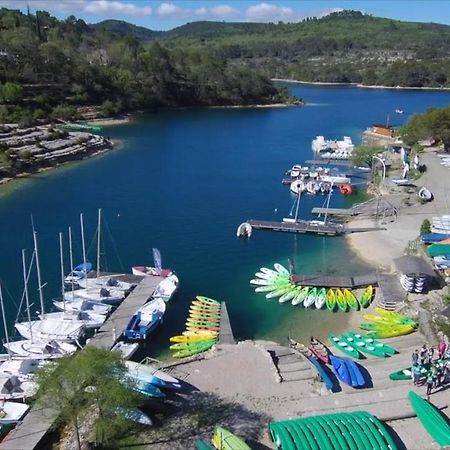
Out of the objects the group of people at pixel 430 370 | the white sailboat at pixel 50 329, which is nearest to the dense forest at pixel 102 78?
the white sailboat at pixel 50 329

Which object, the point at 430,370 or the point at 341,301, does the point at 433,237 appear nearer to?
the point at 341,301

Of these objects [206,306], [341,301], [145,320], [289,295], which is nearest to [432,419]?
[341,301]

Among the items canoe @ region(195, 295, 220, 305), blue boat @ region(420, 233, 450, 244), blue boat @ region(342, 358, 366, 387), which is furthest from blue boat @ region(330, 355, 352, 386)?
blue boat @ region(420, 233, 450, 244)

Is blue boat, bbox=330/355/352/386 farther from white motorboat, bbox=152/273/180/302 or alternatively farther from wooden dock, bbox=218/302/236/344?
white motorboat, bbox=152/273/180/302

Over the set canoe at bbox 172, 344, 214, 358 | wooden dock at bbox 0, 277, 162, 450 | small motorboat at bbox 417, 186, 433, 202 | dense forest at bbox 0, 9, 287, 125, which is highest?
dense forest at bbox 0, 9, 287, 125

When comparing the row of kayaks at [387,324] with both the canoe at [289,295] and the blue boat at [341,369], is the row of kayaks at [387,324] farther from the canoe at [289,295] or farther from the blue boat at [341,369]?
the canoe at [289,295]
